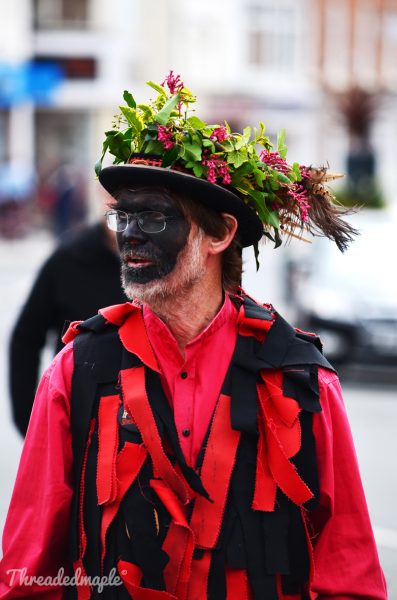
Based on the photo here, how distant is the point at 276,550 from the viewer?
106 inches

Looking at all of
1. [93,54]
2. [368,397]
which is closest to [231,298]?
[368,397]

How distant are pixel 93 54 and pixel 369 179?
15353mm

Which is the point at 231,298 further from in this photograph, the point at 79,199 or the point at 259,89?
the point at 259,89

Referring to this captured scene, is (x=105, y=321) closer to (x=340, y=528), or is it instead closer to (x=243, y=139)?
(x=243, y=139)

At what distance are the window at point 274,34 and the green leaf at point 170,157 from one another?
43122mm

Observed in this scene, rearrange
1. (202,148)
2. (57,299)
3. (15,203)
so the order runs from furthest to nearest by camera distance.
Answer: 1. (15,203)
2. (57,299)
3. (202,148)

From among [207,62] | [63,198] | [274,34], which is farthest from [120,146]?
[274,34]

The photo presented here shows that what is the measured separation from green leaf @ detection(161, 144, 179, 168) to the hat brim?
3 centimetres

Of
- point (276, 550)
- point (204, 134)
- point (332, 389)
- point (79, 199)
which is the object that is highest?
point (204, 134)

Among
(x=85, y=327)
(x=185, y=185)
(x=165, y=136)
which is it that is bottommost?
(x=85, y=327)

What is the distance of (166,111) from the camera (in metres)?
2.90

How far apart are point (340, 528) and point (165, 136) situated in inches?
38.9

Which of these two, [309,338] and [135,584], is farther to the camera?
[309,338]

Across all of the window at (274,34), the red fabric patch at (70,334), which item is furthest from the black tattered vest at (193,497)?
the window at (274,34)
